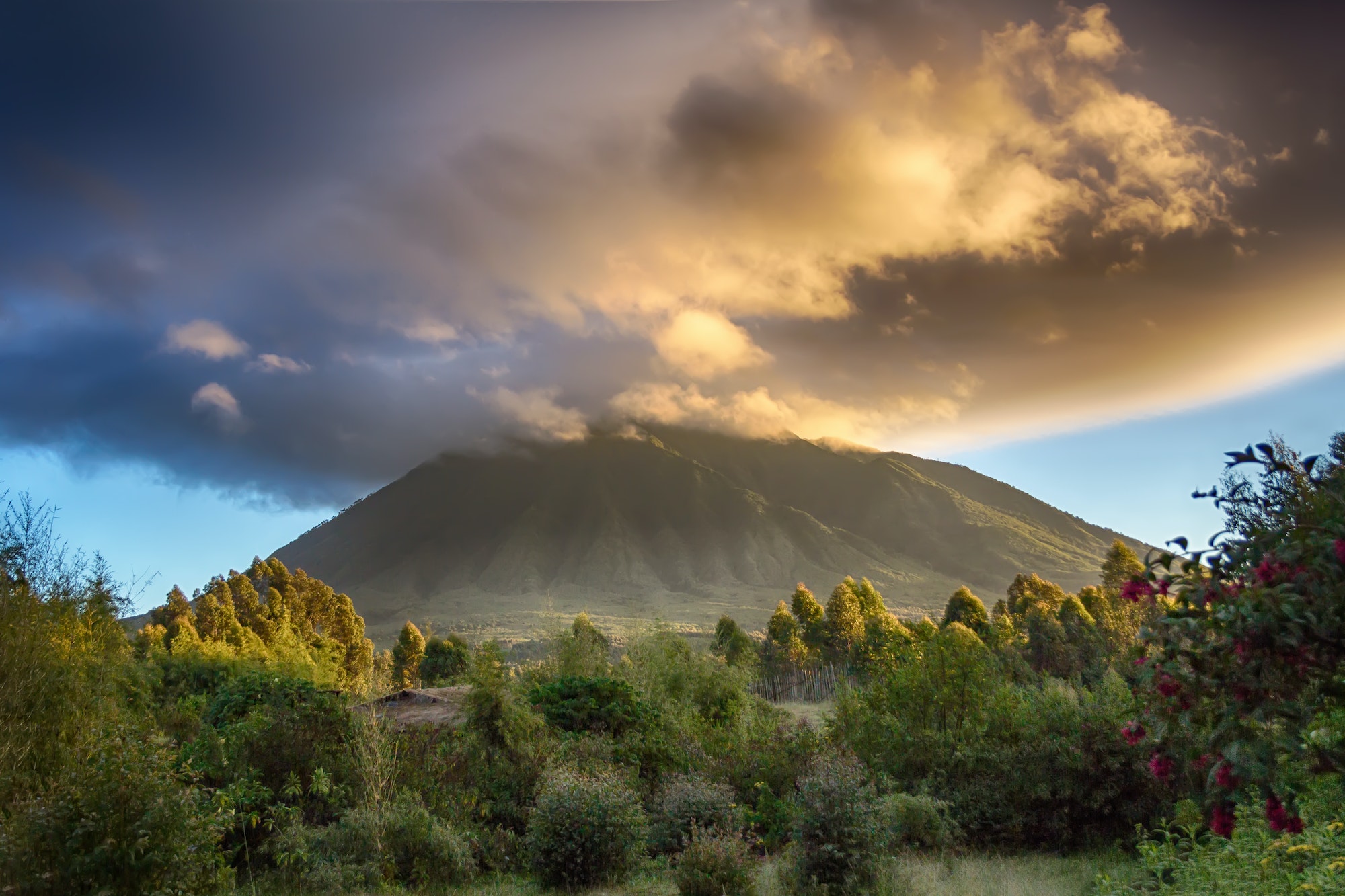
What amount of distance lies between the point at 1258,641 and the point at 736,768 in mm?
14862

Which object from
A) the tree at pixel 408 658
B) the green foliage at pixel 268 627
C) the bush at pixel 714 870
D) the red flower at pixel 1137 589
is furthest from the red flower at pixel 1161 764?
the tree at pixel 408 658

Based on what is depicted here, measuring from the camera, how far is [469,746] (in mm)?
15906

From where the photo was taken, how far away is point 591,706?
1855 centimetres

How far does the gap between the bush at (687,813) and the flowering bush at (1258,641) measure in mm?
9565

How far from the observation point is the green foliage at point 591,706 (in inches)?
722

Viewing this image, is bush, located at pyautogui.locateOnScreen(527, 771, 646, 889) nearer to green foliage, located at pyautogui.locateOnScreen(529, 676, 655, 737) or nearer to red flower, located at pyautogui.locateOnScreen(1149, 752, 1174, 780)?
green foliage, located at pyautogui.locateOnScreen(529, 676, 655, 737)

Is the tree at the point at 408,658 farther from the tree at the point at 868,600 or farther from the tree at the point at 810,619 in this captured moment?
the tree at the point at 868,600

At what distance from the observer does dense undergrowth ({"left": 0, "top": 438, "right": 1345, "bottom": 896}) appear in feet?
14.6

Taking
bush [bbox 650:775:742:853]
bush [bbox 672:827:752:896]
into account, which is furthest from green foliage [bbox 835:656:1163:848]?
bush [bbox 672:827:752:896]

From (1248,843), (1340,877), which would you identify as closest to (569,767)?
(1248,843)

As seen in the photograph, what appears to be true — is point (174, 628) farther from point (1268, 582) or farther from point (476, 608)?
point (476, 608)

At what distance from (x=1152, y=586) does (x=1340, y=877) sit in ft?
9.13

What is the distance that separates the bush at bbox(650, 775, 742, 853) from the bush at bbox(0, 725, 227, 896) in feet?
24.4

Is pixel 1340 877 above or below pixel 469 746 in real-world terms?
above
